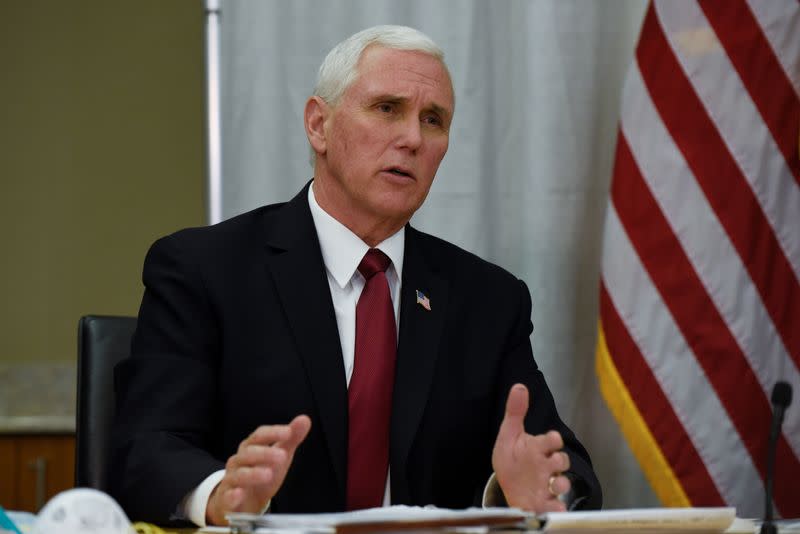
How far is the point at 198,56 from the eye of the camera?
488cm

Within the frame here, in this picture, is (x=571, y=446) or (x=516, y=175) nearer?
(x=571, y=446)

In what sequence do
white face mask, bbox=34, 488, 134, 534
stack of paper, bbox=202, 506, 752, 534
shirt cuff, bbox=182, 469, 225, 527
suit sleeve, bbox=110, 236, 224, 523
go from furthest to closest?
1. suit sleeve, bbox=110, 236, 224, 523
2. shirt cuff, bbox=182, 469, 225, 527
3. stack of paper, bbox=202, 506, 752, 534
4. white face mask, bbox=34, 488, 134, 534

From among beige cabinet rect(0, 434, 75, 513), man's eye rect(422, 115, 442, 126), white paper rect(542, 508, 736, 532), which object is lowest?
beige cabinet rect(0, 434, 75, 513)

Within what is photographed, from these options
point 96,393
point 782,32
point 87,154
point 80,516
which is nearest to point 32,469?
point 87,154

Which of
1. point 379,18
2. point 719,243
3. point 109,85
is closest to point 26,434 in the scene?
point 109,85

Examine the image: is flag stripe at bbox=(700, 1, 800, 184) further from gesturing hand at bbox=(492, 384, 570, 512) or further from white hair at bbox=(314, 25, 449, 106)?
gesturing hand at bbox=(492, 384, 570, 512)

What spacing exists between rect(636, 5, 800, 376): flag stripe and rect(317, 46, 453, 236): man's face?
0.90 m

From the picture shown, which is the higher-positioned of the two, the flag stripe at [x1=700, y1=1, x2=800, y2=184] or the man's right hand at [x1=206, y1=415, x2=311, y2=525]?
the flag stripe at [x1=700, y1=1, x2=800, y2=184]

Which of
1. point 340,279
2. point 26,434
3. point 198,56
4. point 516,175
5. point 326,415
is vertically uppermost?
point 198,56

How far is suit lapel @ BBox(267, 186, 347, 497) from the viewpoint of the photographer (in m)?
1.92

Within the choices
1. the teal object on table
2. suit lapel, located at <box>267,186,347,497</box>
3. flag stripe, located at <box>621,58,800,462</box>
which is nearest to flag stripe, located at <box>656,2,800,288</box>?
flag stripe, located at <box>621,58,800,462</box>

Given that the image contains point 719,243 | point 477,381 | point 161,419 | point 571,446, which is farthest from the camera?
point 719,243

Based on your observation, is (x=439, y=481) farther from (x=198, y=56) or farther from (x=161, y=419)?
(x=198, y=56)

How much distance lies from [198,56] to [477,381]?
10.6 feet
